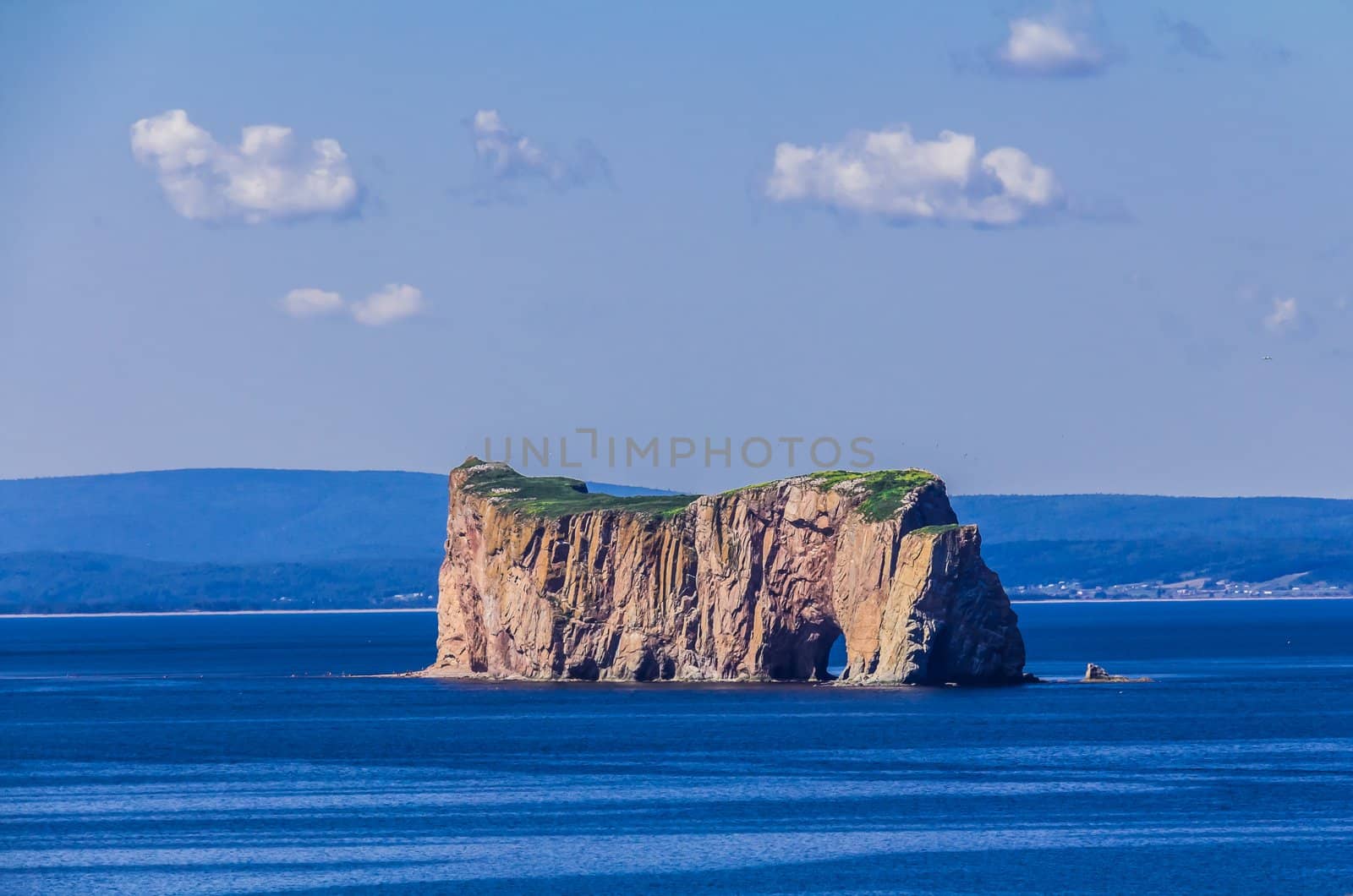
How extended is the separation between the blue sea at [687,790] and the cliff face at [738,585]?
2.82 m

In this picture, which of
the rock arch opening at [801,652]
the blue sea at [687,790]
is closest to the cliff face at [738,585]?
the rock arch opening at [801,652]

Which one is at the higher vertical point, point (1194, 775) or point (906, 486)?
point (906, 486)

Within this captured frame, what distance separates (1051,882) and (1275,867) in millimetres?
7256

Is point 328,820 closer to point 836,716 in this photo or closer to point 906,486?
point 836,716

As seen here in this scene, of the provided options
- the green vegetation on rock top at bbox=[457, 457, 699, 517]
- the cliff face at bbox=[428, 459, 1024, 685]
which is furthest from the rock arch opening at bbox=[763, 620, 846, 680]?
the green vegetation on rock top at bbox=[457, 457, 699, 517]

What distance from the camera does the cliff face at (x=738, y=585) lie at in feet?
403

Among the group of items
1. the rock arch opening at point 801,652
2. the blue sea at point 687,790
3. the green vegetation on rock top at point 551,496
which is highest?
the green vegetation on rock top at point 551,496

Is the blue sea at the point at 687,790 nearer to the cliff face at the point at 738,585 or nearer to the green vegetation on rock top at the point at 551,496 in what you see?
the cliff face at the point at 738,585

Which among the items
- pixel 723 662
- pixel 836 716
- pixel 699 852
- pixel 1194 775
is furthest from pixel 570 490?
pixel 699 852

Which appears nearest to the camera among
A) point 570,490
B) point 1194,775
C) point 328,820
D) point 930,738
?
point 328,820

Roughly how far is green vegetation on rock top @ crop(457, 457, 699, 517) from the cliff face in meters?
0.26

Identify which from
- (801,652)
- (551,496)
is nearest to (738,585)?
(801,652)

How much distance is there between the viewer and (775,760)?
92875mm

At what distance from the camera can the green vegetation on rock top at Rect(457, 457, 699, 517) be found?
13712cm
